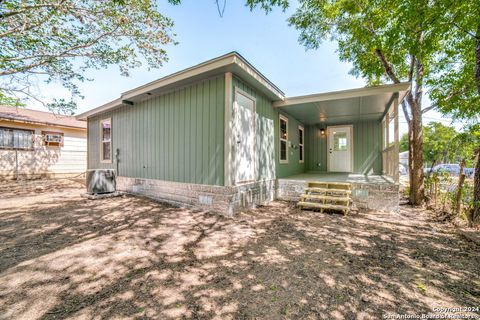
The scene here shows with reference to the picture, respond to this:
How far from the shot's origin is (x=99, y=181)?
5.62 m

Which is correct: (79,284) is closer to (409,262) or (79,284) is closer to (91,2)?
(409,262)

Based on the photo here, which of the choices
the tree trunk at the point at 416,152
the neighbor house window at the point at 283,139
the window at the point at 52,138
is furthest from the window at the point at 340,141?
the window at the point at 52,138

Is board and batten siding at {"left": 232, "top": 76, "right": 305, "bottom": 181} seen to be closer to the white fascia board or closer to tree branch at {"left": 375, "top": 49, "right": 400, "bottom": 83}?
the white fascia board

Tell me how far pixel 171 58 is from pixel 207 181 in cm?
575

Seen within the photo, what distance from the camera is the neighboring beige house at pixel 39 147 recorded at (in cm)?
865

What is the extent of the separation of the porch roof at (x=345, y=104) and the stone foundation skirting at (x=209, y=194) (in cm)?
242

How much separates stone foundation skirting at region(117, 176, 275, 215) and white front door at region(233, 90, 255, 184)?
0.29m

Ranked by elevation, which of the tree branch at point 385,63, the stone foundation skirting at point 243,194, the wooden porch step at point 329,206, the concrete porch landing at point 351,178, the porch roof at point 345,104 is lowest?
the wooden porch step at point 329,206

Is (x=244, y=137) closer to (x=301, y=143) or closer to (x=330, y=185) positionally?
(x=330, y=185)

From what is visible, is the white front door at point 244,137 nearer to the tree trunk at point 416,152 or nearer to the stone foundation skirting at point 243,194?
the stone foundation skirting at point 243,194

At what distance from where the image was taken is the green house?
419cm

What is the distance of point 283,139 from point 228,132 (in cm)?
315

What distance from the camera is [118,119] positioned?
22.3 feet

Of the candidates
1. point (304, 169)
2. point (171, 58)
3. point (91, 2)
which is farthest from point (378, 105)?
point (91, 2)
